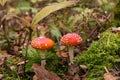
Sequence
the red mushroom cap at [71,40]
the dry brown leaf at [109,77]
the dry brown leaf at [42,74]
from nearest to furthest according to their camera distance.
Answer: the dry brown leaf at [109,77] → the dry brown leaf at [42,74] → the red mushroom cap at [71,40]

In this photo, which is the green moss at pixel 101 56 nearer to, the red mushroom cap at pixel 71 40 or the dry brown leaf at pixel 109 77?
the dry brown leaf at pixel 109 77

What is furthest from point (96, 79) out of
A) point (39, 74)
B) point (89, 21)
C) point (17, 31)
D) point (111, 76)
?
point (17, 31)

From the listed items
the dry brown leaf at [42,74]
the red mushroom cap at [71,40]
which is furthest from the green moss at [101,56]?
the dry brown leaf at [42,74]

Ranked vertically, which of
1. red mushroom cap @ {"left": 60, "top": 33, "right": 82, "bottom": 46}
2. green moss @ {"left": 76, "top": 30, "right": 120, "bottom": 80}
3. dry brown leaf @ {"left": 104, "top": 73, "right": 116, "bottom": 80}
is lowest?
dry brown leaf @ {"left": 104, "top": 73, "right": 116, "bottom": 80}

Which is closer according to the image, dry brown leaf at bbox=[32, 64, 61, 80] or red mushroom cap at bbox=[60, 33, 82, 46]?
dry brown leaf at bbox=[32, 64, 61, 80]

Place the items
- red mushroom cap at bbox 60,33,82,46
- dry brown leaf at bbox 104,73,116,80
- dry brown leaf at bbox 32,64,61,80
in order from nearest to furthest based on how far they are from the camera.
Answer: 1. dry brown leaf at bbox 104,73,116,80
2. dry brown leaf at bbox 32,64,61,80
3. red mushroom cap at bbox 60,33,82,46

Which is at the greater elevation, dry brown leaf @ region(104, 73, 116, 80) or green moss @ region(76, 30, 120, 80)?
green moss @ region(76, 30, 120, 80)

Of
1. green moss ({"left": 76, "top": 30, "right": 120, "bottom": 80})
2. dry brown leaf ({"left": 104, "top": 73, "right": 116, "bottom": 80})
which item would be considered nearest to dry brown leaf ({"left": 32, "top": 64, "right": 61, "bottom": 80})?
green moss ({"left": 76, "top": 30, "right": 120, "bottom": 80})

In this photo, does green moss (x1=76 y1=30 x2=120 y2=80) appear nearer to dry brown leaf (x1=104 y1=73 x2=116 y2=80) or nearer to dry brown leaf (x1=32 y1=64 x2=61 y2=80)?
dry brown leaf (x1=104 y1=73 x2=116 y2=80)

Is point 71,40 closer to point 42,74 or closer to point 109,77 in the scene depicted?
point 42,74
